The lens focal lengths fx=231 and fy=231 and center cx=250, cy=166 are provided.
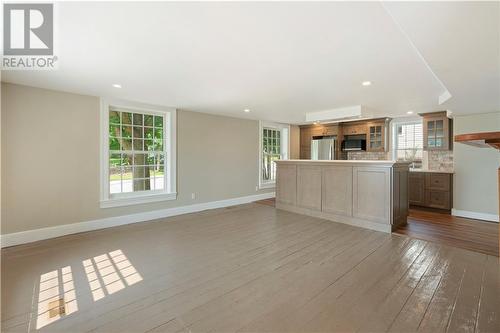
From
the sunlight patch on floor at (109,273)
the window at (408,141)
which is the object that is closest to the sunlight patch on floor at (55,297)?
the sunlight patch on floor at (109,273)

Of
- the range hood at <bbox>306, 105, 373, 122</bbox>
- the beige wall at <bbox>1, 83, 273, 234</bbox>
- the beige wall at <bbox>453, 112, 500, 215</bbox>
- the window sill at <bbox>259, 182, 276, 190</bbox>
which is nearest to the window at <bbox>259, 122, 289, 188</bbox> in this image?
the window sill at <bbox>259, 182, 276, 190</bbox>

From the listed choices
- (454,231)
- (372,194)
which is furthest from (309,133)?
(454,231)

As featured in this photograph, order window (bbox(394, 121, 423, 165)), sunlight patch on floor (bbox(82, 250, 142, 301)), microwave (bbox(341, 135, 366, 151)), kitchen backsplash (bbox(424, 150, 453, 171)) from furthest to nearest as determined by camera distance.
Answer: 1. microwave (bbox(341, 135, 366, 151))
2. window (bbox(394, 121, 423, 165))
3. kitchen backsplash (bbox(424, 150, 453, 171))
4. sunlight patch on floor (bbox(82, 250, 142, 301))

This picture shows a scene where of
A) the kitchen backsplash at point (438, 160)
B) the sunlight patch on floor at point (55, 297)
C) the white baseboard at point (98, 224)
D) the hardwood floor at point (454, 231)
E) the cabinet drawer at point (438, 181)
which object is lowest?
the sunlight patch on floor at point (55, 297)

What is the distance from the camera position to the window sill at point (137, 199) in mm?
4098

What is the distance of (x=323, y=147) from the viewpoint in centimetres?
716

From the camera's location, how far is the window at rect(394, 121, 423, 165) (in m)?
5.90

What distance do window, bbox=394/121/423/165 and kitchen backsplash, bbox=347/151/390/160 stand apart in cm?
28

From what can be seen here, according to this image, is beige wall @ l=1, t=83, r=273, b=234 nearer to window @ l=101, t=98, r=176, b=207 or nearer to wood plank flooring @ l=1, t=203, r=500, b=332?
window @ l=101, t=98, r=176, b=207

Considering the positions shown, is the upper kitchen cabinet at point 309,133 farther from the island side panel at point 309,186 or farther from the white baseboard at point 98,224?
the white baseboard at point 98,224

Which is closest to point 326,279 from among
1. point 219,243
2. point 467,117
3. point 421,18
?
point 219,243

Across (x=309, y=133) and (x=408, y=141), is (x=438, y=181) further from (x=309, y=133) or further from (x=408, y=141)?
(x=309, y=133)

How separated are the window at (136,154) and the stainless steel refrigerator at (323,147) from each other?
4.46 meters

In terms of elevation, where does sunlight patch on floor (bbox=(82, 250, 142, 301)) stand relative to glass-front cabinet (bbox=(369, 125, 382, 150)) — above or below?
below
